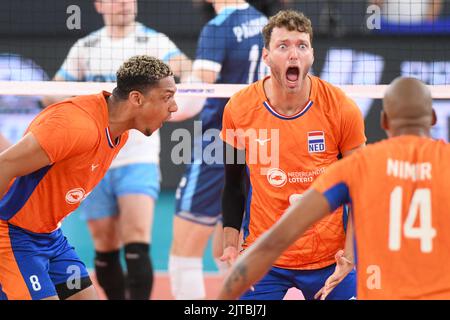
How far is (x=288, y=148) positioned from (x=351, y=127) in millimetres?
464

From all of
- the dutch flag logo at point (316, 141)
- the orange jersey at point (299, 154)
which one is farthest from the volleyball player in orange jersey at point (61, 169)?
the dutch flag logo at point (316, 141)

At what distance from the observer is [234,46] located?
9.53 metres

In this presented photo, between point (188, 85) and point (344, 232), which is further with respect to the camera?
point (188, 85)

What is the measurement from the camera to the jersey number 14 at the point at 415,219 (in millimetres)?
4207

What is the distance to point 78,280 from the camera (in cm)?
638

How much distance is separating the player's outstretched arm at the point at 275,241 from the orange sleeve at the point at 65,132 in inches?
74.3

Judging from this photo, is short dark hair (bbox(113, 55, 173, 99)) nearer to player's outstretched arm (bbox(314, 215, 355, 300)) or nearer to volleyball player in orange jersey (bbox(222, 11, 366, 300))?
volleyball player in orange jersey (bbox(222, 11, 366, 300))

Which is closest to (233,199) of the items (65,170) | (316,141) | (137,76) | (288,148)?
(288,148)

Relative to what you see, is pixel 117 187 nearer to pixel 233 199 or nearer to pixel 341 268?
pixel 233 199

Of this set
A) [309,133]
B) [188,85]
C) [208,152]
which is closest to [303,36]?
[309,133]

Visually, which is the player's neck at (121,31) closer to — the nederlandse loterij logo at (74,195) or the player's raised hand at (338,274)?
the nederlandse loterij logo at (74,195)

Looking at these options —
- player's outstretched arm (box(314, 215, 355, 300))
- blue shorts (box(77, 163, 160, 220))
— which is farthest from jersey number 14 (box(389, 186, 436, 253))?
blue shorts (box(77, 163, 160, 220))
